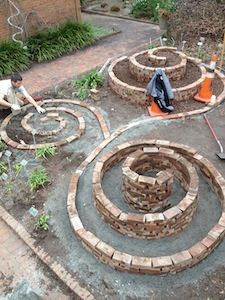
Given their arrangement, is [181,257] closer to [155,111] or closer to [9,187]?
[9,187]

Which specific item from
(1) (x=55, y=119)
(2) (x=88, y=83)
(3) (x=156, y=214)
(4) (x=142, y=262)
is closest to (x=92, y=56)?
(2) (x=88, y=83)

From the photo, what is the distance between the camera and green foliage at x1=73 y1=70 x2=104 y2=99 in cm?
843

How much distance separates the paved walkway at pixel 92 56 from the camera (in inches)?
369

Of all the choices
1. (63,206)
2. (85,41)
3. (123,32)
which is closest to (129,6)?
(123,32)

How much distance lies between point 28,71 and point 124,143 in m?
4.94

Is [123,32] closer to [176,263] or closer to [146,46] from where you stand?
[146,46]

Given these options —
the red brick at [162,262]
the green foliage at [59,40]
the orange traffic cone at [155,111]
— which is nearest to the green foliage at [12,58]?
the green foliage at [59,40]

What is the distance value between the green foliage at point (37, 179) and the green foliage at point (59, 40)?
554 centimetres

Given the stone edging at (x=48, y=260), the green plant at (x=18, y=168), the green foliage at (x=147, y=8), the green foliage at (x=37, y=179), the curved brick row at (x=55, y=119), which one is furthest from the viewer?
the green foliage at (x=147, y=8)

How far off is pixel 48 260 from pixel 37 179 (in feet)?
5.22

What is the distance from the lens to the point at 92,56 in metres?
10.6

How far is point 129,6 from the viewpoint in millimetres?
15742

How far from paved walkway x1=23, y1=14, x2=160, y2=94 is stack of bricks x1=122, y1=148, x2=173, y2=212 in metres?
4.74

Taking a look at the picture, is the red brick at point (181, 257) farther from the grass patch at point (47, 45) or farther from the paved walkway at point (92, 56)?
the grass patch at point (47, 45)
